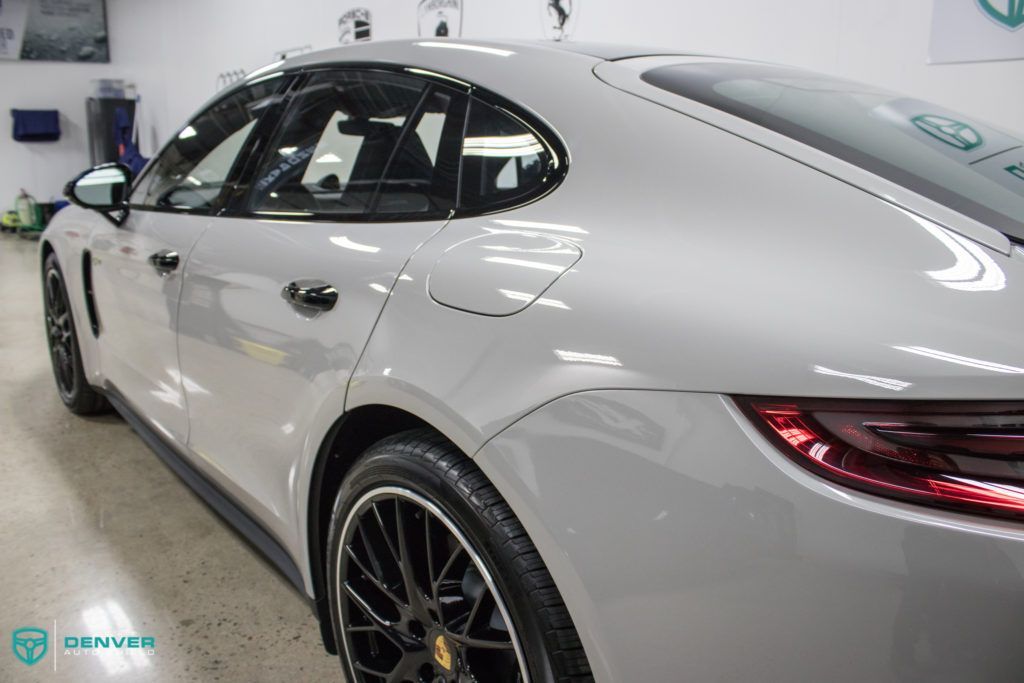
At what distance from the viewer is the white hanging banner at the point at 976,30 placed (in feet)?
8.77

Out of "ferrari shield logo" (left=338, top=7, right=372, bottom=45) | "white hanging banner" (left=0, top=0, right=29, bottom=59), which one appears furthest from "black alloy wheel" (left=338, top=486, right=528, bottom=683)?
"white hanging banner" (left=0, top=0, right=29, bottom=59)

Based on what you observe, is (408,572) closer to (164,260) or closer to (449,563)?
(449,563)

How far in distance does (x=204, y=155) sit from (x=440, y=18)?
3.47 metres

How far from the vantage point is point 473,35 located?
507 cm

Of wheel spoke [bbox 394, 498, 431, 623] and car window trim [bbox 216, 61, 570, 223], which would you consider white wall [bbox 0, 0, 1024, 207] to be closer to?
car window trim [bbox 216, 61, 570, 223]

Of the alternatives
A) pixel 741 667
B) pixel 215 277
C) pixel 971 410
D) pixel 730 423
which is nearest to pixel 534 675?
pixel 741 667

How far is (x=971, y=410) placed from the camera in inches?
28.7

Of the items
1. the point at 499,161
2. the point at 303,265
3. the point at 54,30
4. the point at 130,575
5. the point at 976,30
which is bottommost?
the point at 130,575

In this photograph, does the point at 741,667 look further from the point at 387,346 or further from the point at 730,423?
the point at 387,346

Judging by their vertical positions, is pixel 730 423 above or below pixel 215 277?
above

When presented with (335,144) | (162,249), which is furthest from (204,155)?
(335,144)

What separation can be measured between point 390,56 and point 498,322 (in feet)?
2.77

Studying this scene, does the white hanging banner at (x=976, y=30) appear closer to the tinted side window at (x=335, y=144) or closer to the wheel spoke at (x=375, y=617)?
the tinted side window at (x=335, y=144)

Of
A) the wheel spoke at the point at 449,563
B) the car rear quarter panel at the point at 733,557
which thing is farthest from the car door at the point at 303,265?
the car rear quarter panel at the point at 733,557
